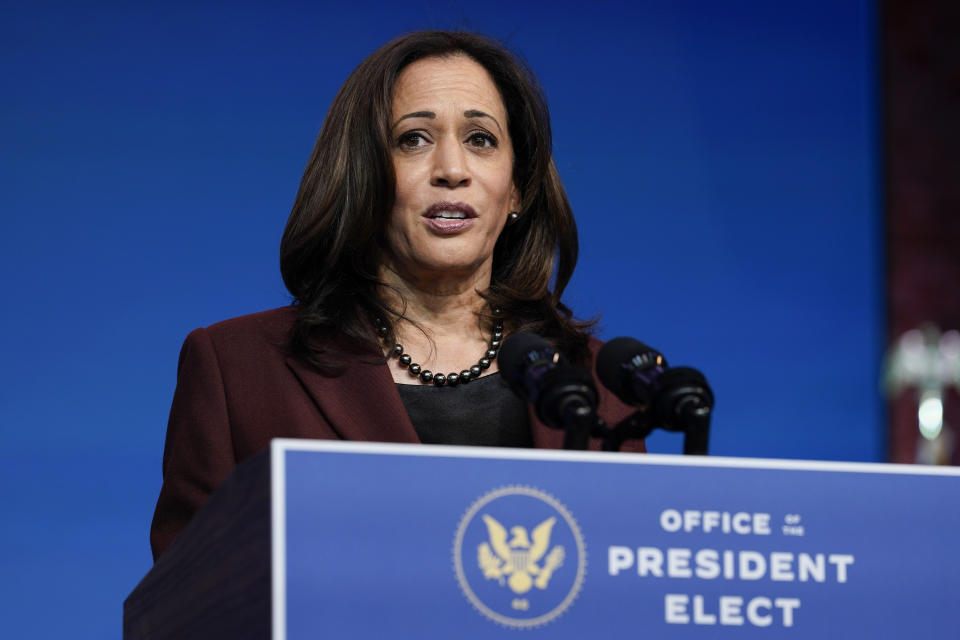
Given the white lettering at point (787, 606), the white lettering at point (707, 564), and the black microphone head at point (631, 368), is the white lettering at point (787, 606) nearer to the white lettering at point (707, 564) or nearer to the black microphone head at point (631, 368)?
the white lettering at point (707, 564)

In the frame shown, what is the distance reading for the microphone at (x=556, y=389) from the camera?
41.8 inches

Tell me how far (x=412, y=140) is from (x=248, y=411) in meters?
0.47

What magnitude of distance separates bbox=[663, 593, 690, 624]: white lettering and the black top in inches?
31.9

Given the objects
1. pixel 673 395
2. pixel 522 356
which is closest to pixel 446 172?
pixel 522 356

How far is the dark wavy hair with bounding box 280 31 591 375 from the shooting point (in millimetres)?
1782

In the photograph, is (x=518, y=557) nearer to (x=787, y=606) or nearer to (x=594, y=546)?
(x=594, y=546)

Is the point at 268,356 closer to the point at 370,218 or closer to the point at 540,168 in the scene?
the point at 370,218

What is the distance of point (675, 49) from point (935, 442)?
80.8 inches

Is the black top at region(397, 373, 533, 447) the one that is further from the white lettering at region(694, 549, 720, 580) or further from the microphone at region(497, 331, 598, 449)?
the white lettering at region(694, 549, 720, 580)

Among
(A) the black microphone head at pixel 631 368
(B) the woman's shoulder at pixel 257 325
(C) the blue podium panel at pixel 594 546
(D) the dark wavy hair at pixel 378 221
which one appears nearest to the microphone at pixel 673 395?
(A) the black microphone head at pixel 631 368

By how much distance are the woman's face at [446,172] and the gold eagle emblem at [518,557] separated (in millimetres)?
886

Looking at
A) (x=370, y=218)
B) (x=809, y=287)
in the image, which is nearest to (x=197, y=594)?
(x=370, y=218)

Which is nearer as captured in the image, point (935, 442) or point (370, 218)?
point (370, 218)

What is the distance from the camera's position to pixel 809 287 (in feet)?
11.1
